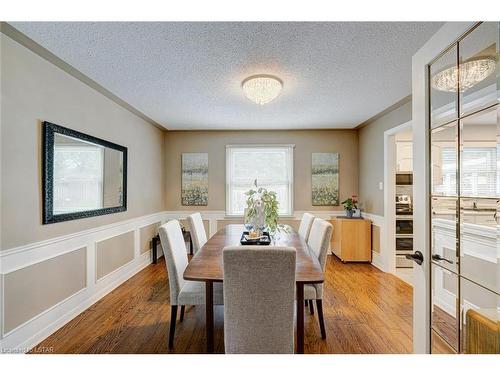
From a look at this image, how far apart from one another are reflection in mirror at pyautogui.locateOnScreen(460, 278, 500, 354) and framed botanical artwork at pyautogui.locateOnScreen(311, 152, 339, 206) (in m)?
3.84

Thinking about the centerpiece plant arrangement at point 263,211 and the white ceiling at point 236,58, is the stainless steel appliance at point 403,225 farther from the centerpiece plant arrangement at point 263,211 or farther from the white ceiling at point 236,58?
the centerpiece plant arrangement at point 263,211

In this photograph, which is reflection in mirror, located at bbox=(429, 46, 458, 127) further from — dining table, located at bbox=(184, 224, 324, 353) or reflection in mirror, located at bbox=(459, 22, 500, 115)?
dining table, located at bbox=(184, 224, 324, 353)

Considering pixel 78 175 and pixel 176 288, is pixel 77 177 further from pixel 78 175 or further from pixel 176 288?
pixel 176 288

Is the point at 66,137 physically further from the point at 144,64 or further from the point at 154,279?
the point at 154,279

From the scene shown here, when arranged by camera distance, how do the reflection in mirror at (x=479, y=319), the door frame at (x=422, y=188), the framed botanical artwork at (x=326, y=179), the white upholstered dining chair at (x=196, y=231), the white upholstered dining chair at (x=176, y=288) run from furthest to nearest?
1. the framed botanical artwork at (x=326, y=179)
2. the white upholstered dining chair at (x=196, y=231)
3. the white upholstered dining chair at (x=176, y=288)
4. the door frame at (x=422, y=188)
5. the reflection in mirror at (x=479, y=319)

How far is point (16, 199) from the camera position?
1853 millimetres

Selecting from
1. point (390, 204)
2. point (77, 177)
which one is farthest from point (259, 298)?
point (390, 204)

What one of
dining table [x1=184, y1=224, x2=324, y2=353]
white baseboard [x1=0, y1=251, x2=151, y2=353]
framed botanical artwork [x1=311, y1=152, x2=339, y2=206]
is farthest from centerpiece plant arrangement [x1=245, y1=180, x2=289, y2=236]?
framed botanical artwork [x1=311, y1=152, x2=339, y2=206]

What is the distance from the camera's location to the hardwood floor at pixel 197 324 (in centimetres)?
197

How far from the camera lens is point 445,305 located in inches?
42.5

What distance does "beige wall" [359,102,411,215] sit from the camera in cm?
362

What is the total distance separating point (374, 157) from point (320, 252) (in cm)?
275

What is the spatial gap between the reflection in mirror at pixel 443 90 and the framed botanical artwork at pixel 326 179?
144 inches

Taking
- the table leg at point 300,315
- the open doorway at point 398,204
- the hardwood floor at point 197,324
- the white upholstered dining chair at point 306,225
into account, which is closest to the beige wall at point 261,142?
the open doorway at point 398,204
